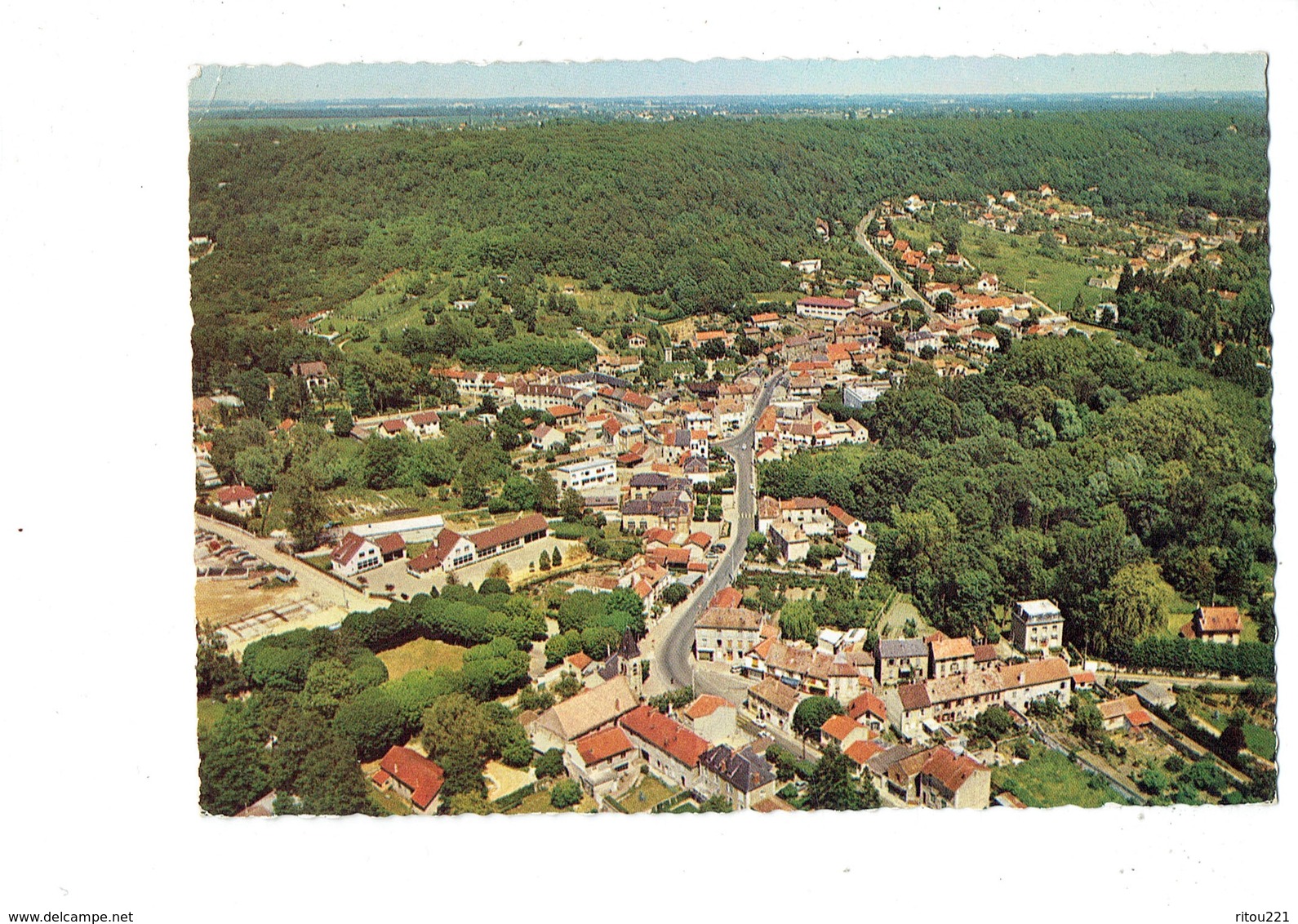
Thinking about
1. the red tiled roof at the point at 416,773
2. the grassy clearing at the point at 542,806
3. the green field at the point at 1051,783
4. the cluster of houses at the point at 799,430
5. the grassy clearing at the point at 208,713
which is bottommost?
the grassy clearing at the point at 542,806

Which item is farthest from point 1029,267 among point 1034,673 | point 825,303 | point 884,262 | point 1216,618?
point 1034,673

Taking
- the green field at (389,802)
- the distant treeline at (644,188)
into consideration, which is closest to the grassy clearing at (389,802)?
the green field at (389,802)

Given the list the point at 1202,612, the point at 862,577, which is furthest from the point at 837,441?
the point at 1202,612

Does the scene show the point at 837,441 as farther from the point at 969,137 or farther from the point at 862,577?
the point at 969,137

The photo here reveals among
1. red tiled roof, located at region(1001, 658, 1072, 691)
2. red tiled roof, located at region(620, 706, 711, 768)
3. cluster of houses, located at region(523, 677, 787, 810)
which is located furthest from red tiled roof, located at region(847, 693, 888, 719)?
red tiled roof, located at region(620, 706, 711, 768)

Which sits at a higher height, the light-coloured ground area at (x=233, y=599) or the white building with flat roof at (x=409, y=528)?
the white building with flat roof at (x=409, y=528)

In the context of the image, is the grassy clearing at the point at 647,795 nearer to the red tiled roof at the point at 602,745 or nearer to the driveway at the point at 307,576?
the red tiled roof at the point at 602,745

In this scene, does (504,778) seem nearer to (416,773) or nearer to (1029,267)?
(416,773)
